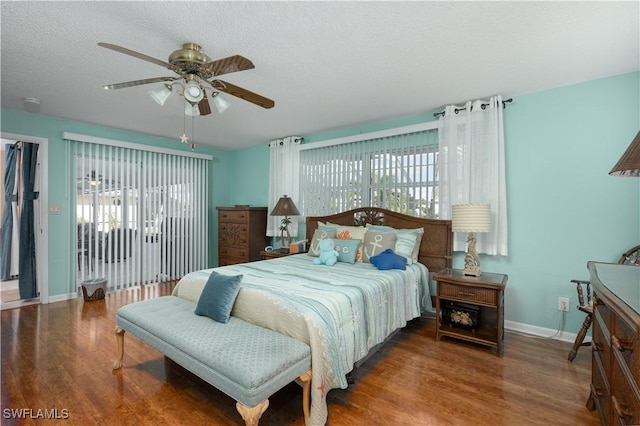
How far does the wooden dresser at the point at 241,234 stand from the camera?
499cm

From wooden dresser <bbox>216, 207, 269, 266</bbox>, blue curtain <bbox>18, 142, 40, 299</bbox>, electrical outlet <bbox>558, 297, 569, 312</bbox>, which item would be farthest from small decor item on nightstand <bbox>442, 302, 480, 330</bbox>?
Result: blue curtain <bbox>18, 142, 40, 299</bbox>

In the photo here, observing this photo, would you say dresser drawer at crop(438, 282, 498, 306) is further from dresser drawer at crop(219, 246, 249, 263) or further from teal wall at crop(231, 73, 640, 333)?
dresser drawer at crop(219, 246, 249, 263)

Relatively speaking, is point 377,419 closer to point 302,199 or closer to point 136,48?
point 136,48

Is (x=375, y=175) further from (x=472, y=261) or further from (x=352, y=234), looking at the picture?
(x=472, y=261)

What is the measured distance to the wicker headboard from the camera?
3.30m

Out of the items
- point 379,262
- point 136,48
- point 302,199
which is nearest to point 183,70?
point 136,48

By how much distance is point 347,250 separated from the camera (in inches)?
129

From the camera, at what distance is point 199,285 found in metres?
2.45

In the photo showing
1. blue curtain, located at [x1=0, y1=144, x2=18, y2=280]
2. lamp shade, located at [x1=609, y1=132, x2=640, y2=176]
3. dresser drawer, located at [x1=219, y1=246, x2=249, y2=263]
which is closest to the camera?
lamp shade, located at [x1=609, y1=132, x2=640, y2=176]

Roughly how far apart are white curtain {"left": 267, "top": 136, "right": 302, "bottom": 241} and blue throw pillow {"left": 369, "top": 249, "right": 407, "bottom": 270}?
7.08 ft

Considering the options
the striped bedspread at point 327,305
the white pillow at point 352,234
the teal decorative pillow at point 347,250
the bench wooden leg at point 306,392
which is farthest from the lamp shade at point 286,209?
the bench wooden leg at point 306,392

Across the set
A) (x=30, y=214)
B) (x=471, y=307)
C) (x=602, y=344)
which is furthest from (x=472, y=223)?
(x=30, y=214)

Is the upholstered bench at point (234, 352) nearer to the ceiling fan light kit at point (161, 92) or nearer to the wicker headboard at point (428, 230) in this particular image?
the ceiling fan light kit at point (161, 92)

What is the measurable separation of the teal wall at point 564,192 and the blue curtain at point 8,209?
6.91 metres
